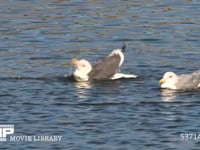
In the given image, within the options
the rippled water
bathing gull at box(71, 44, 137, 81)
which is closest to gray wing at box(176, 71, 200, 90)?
the rippled water

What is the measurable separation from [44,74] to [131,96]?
3169 millimetres

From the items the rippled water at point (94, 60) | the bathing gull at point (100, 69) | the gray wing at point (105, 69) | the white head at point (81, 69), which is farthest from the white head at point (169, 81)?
the white head at point (81, 69)

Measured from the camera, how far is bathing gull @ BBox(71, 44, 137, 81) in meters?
24.0

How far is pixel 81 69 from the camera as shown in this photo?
2408 centimetres

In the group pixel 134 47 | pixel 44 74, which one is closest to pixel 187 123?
pixel 44 74

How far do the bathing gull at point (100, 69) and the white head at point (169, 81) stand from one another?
1.11 metres

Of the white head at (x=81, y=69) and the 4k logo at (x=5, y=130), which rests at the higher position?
the white head at (x=81, y=69)

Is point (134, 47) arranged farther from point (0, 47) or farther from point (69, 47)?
point (0, 47)

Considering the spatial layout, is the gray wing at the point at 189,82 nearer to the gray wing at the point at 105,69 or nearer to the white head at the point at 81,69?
the gray wing at the point at 105,69

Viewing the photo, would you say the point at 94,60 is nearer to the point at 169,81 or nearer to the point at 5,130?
the point at 169,81

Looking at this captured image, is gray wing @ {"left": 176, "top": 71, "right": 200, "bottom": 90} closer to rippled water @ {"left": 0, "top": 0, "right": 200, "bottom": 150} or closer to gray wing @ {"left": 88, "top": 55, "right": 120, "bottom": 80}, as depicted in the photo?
rippled water @ {"left": 0, "top": 0, "right": 200, "bottom": 150}

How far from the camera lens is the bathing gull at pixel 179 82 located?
22.8 metres

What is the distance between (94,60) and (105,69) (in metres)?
1.91

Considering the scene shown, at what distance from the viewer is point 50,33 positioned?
96.8 feet
